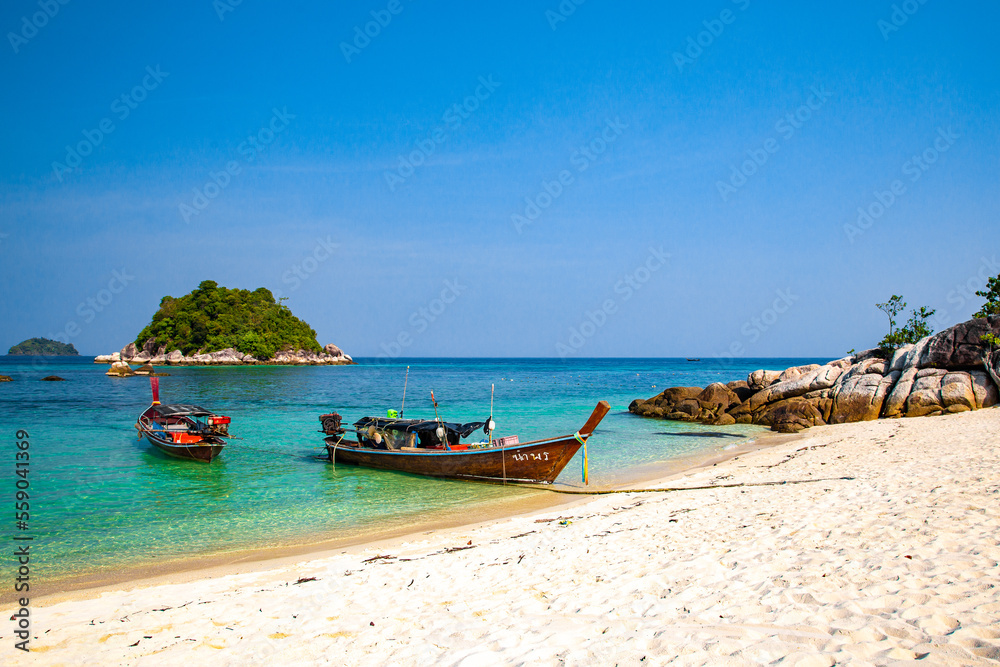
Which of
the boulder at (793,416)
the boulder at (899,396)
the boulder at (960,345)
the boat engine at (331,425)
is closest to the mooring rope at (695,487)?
the boat engine at (331,425)

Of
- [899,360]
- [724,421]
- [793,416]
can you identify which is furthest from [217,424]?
[899,360]

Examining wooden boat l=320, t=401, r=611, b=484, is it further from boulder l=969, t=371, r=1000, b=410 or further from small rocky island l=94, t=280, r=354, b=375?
→ small rocky island l=94, t=280, r=354, b=375

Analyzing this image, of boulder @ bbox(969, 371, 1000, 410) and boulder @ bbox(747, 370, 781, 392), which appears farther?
boulder @ bbox(747, 370, 781, 392)

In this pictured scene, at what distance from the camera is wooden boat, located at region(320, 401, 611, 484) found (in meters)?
15.9

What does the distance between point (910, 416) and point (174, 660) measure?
94.1 ft

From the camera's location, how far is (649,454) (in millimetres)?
21703

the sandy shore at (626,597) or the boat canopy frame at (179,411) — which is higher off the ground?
the boat canopy frame at (179,411)

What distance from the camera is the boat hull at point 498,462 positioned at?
15879 mm

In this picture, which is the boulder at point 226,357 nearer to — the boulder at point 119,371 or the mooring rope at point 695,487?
the boulder at point 119,371

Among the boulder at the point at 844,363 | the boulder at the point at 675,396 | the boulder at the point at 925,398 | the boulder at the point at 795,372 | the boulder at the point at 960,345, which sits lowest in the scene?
the boulder at the point at 675,396

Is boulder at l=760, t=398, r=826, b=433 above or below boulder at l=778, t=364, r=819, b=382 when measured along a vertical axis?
below

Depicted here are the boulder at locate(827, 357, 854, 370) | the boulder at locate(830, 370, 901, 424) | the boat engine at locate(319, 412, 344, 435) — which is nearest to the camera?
the boat engine at locate(319, 412, 344, 435)

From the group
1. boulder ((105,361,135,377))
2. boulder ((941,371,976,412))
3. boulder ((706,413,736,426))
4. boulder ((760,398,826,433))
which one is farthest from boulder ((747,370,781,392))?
boulder ((105,361,135,377))

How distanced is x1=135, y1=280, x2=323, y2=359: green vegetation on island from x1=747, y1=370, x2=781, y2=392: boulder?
103162 millimetres
